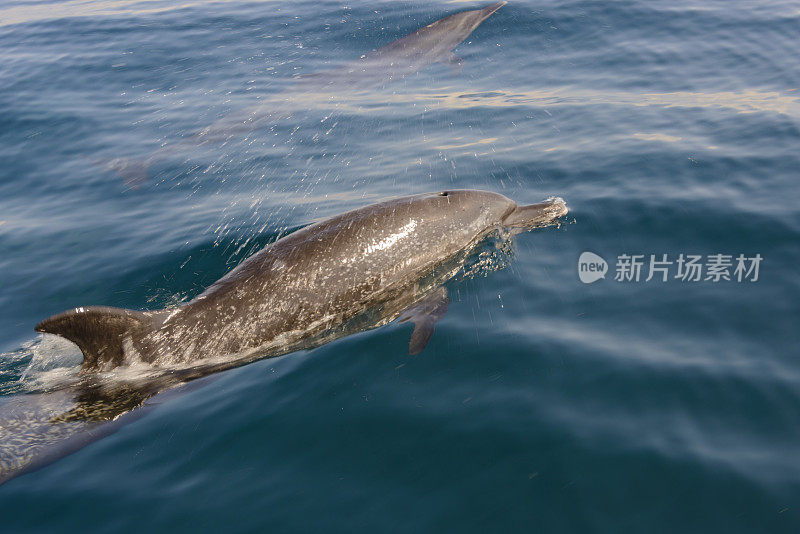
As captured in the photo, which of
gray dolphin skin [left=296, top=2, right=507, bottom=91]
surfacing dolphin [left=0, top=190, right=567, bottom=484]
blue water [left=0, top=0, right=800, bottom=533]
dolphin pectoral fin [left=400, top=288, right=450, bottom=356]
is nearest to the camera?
blue water [left=0, top=0, right=800, bottom=533]

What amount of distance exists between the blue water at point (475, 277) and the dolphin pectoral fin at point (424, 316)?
100 millimetres

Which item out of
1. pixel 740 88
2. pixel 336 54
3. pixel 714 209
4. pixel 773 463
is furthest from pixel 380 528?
pixel 336 54

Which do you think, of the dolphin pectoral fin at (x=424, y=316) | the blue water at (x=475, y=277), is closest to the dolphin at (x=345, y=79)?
the blue water at (x=475, y=277)

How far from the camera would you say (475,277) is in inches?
271

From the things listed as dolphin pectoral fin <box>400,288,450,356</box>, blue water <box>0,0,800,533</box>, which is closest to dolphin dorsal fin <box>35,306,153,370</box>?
blue water <box>0,0,800,533</box>

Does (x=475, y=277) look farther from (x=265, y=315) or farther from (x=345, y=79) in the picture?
(x=345, y=79)

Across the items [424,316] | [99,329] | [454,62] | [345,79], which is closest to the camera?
[99,329]

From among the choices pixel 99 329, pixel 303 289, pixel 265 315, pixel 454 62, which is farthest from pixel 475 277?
pixel 454 62

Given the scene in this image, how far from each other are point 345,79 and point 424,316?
992 cm

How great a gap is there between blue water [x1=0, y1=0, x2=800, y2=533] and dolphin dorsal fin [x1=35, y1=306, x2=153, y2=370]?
72 centimetres

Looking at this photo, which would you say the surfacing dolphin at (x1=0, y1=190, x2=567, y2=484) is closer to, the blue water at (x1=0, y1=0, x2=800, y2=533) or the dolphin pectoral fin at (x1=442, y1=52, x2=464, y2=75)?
the blue water at (x1=0, y1=0, x2=800, y2=533)

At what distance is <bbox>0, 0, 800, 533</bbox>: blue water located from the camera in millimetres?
4098

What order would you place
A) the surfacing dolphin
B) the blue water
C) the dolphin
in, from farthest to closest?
the dolphin
the surfacing dolphin
the blue water

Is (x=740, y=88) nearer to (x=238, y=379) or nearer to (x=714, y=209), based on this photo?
(x=714, y=209)
